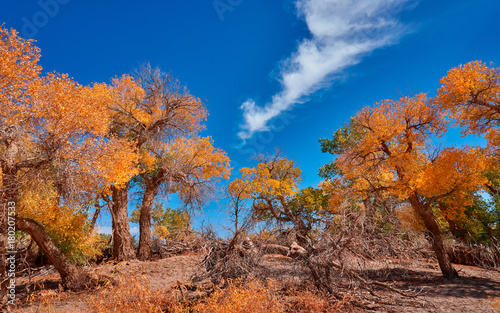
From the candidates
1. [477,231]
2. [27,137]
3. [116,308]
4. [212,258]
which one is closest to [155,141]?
[27,137]

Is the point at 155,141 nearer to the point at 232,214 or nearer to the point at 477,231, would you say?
the point at 232,214

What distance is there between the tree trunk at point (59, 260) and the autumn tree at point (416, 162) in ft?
40.5

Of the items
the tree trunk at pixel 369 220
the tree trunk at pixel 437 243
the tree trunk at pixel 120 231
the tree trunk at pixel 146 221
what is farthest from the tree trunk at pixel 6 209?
the tree trunk at pixel 437 243

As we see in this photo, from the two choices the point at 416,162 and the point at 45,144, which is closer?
the point at 45,144

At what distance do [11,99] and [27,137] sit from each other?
4.60 ft

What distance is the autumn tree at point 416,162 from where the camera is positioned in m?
10.9

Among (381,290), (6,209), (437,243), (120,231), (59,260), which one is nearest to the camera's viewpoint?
(6,209)

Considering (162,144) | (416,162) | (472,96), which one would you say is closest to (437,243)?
(416,162)

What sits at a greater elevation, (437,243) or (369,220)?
(369,220)

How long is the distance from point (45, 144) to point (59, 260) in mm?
4879

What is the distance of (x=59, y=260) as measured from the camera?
411 inches

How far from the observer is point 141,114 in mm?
15805

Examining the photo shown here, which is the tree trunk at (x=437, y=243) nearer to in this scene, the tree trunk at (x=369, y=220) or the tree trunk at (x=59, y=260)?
the tree trunk at (x=369, y=220)

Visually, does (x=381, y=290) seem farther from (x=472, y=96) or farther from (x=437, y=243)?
(x=472, y=96)
